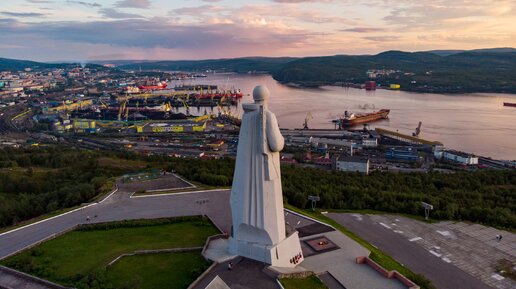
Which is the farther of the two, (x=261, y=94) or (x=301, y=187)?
(x=301, y=187)

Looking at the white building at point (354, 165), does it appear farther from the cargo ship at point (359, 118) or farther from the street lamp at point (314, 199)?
the cargo ship at point (359, 118)

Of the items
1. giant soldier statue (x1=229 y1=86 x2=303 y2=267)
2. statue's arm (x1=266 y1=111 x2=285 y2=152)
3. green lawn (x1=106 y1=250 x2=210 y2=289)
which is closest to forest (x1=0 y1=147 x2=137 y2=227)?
green lawn (x1=106 y1=250 x2=210 y2=289)

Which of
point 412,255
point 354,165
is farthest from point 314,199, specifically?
point 354,165

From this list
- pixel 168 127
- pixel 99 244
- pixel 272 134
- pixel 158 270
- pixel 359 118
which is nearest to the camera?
pixel 272 134

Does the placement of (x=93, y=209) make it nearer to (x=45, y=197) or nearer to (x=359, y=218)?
(x=45, y=197)

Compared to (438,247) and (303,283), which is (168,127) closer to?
(438,247)

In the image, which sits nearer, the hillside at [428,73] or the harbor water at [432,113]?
the harbor water at [432,113]

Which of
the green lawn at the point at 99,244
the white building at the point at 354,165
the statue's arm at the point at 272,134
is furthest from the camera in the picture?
the white building at the point at 354,165

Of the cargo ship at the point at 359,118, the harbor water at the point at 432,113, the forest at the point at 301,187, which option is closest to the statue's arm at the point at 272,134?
the forest at the point at 301,187
